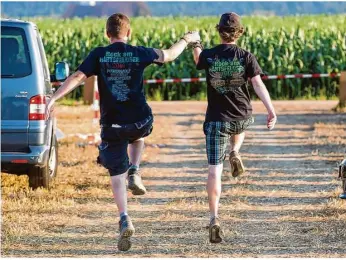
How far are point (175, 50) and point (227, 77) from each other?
47 cm

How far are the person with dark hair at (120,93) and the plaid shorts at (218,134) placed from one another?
0.53 m

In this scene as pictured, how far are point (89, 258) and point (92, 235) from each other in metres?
1.04

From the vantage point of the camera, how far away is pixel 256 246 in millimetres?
8664

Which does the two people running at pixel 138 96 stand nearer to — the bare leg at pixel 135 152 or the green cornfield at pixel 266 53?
the bare leg at pixel 135 152

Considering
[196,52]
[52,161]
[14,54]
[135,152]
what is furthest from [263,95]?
[52,161]

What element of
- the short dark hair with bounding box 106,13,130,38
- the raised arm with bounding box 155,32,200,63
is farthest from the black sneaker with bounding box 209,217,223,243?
the short dark hair with bounding box 106,13,130,38

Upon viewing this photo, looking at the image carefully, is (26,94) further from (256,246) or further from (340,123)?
(340,123)

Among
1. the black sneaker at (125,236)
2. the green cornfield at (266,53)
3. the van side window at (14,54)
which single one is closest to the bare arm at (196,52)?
the black sneaker at (125,236)

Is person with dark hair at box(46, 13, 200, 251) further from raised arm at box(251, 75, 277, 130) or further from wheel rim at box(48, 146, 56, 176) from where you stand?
wheel rim at box(48, 146, 56, 176)

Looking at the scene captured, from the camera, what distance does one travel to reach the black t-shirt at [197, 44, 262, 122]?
8.57 m

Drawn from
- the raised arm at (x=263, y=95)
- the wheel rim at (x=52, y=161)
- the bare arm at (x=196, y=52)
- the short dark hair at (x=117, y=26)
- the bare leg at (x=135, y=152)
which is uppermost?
the short dark hair at (x=117, y=26)

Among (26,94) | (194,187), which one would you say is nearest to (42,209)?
(26,94)

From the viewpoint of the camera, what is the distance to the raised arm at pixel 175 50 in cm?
852

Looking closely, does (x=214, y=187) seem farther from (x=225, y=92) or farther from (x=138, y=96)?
(x=138, y=96)
